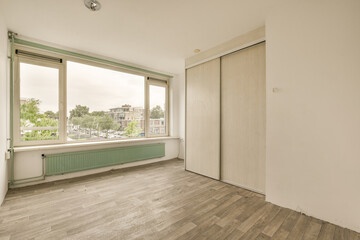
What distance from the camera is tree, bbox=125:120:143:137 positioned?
4732 mm

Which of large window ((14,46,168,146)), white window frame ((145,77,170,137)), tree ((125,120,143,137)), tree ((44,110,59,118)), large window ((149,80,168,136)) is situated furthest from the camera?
large window ((149,80,168,136))

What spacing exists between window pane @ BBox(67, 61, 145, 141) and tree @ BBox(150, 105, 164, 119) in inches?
13.0

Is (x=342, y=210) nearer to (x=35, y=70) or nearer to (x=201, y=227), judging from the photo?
(x=201, y=227)

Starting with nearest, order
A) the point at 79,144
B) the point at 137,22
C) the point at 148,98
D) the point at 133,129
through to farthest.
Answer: the point at 137,22, the point at 79,144, the point at 133,129, the point at 148,98

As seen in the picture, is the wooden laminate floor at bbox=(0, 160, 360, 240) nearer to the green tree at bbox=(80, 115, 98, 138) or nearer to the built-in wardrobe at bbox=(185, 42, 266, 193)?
the built-in wardrobe at bbox=(185, 42, 266, 193)

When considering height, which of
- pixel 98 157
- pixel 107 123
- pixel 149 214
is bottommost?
pixel 149 214

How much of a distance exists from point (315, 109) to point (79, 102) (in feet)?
14.5

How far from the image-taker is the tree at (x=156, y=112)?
17.1ft

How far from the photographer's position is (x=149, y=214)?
2238 millimetres

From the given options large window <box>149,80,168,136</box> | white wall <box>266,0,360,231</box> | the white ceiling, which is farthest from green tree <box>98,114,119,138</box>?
white wall <box>266,0,360,231</box>

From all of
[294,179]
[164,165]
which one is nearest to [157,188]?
[164,165]

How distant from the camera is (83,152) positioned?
12.1 ft

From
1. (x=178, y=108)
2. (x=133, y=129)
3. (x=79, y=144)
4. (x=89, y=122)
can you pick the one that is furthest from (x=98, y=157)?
(x=178, y=108)

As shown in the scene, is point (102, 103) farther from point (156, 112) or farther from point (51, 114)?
point (156, 112)
